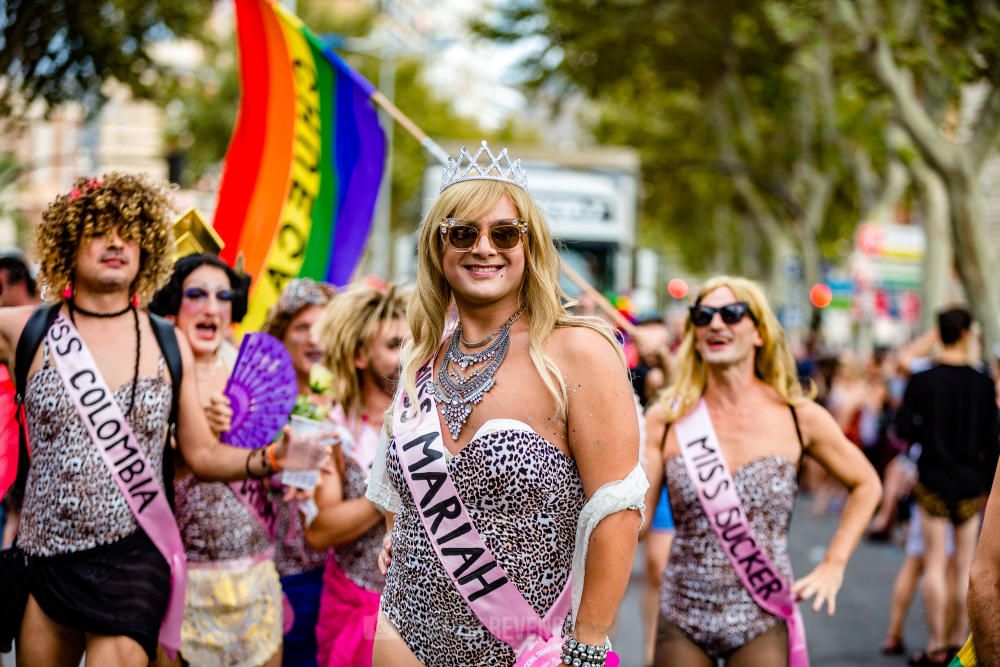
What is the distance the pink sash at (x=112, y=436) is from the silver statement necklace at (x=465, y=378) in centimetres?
110

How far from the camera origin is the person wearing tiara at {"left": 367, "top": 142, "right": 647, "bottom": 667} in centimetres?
281

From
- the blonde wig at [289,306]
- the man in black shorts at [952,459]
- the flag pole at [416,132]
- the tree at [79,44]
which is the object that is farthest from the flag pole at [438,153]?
the tree at [79,44]

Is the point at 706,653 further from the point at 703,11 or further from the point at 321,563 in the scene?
the point at 703,11

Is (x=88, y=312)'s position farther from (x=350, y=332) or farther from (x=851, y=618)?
(x=851, y=618)

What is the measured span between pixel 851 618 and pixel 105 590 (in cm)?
650

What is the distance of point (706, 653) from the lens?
4.16 meters

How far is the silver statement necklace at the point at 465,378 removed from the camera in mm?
2924

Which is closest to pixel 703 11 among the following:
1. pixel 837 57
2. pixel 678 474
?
pixel 837 57

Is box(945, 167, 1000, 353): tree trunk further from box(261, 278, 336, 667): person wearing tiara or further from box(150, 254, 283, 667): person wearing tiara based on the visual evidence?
box(150, 254, 283, 667): person wearing tiara

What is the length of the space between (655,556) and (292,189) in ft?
9.26

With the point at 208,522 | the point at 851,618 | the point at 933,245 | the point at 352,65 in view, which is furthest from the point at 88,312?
the point at 352,65

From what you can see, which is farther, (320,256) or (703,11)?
(703,11)

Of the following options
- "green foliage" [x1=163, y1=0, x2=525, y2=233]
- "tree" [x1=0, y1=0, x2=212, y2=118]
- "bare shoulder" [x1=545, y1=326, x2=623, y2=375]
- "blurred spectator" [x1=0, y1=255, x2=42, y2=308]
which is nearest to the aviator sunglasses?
"bare shoulder" [x1=545, y1=326, x2=623, y2=375]

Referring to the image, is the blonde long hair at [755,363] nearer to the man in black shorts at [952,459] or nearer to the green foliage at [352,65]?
the man in black shorts at [952,459]
